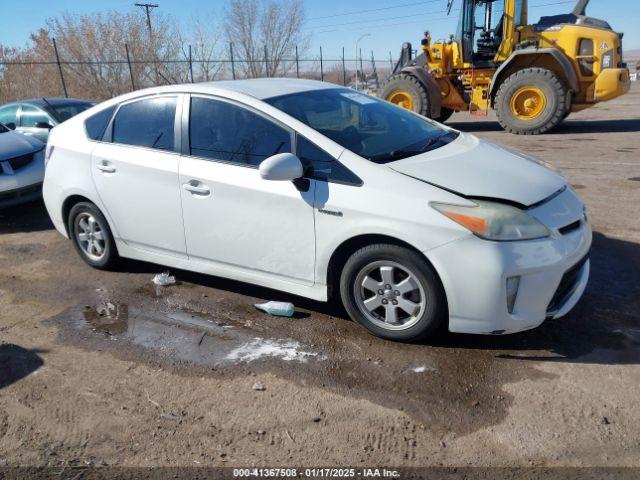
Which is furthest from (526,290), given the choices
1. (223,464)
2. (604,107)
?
(604,107)

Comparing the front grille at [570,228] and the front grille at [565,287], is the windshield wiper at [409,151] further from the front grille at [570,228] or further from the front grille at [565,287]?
the front grille at [565,287]

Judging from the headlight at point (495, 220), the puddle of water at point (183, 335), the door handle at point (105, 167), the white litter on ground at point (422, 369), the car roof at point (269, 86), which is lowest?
the puddle of water at point (183, 335)

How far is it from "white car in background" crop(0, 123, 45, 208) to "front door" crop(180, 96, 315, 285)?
3897 millimetres

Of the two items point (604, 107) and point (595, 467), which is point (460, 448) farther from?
point (604, 107)

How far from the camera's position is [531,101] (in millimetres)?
12102

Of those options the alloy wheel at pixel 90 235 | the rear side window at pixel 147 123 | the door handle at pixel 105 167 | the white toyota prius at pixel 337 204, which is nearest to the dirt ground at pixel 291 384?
the white toyota prius at pixel 337 204

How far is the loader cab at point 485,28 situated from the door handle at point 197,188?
10472mm

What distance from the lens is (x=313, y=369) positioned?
325cm

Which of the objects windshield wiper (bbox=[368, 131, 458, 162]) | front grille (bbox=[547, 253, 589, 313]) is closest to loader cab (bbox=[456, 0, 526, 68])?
windshield wiper (bbox=[368, 131, 458, 162])

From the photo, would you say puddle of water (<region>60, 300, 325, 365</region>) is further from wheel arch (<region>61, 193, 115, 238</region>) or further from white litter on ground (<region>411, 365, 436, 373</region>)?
wheel arch (<region>61, 193, 115, 238</region>)

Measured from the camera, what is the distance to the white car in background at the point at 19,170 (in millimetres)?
6688

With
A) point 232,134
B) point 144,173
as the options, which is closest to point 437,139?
point 232,134

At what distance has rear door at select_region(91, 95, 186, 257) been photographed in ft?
13.5

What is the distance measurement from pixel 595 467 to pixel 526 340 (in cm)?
111
